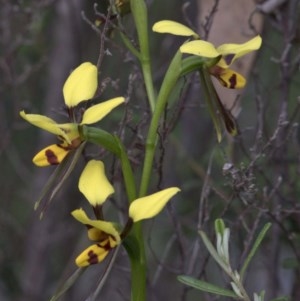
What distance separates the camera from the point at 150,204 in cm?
105

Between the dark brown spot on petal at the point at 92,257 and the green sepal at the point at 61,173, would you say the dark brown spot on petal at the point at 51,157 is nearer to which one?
the green sepal at the point at 61,173

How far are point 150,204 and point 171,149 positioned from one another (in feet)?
5.03

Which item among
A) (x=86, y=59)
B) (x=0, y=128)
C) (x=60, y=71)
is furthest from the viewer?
(x=86, y=59)

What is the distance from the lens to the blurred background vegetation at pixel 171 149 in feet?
5.50

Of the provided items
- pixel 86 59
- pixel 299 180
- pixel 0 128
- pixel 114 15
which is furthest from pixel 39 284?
pixel 114 15

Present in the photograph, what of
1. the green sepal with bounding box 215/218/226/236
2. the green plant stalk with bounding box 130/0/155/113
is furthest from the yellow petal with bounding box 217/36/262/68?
the green sepal with bounding box 215/218/226/236

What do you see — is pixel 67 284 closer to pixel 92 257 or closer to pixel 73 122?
pixel 92 257

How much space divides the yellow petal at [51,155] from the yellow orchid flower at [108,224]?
6 cm

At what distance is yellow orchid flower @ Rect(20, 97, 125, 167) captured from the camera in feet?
3.67

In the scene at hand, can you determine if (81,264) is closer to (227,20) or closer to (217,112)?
(217,112)

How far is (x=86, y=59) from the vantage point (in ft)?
9.58

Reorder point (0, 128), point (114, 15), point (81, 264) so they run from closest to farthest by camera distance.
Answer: point (81, 264) → point (114, 15) → point (0, 128)

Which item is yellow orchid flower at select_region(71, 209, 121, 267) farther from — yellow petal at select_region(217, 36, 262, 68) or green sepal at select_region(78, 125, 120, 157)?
yellow petal at select_region(217, 36, 262, 68)

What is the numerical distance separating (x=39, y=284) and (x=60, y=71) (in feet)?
2.06
